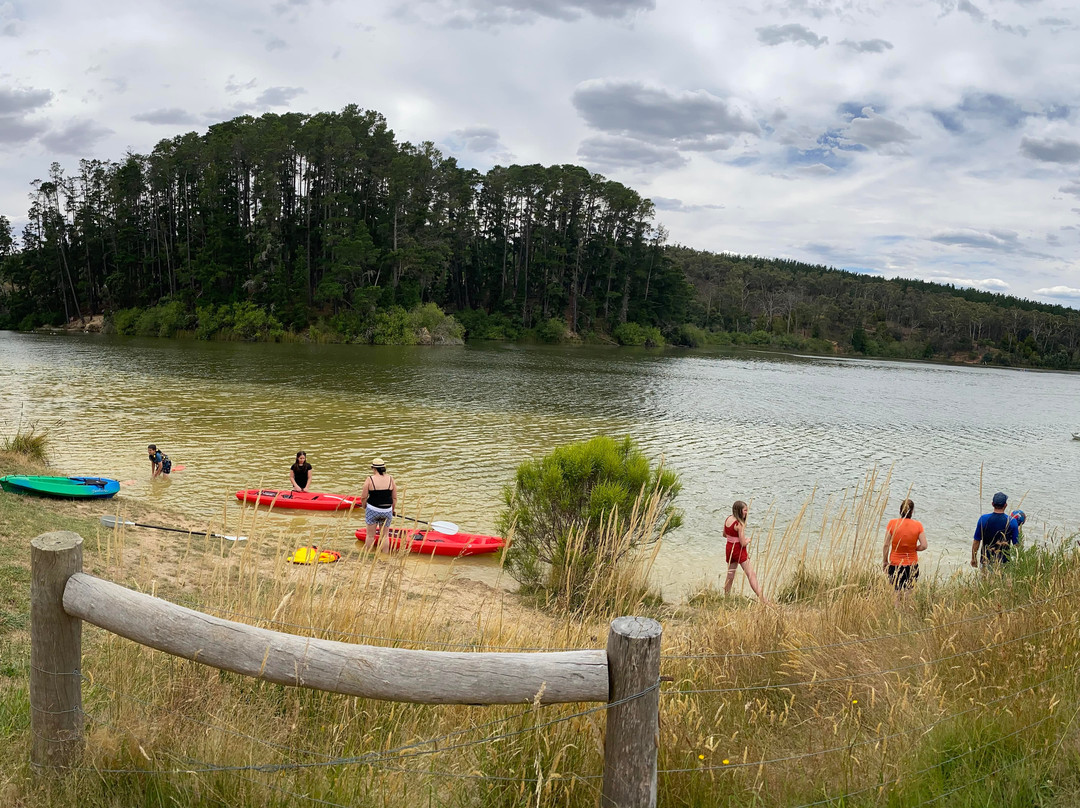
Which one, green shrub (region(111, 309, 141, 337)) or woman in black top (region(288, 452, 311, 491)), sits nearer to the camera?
woman in black top (region(288, 452, 311, 491))

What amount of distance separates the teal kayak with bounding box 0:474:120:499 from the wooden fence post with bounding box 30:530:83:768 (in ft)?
33.4

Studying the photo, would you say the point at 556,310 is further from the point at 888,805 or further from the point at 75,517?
the point at 888,805

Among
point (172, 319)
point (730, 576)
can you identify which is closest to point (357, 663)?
point (730, 576)

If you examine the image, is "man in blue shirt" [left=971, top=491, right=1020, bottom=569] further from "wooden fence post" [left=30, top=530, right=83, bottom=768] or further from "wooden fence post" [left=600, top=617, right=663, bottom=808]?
"wooden fence post" [left=30, top=530, right=83, bottom=768]

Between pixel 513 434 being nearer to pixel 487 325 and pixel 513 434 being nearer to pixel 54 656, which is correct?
pixel 54 656

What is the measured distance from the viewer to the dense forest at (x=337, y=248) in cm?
6562

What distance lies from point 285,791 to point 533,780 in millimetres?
924

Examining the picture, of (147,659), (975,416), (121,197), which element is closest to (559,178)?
(121,197)

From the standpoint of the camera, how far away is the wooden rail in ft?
7.78

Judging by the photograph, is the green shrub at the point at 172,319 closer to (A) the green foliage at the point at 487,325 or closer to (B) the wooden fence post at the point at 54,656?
(A) the green foliage at the point at 487,325

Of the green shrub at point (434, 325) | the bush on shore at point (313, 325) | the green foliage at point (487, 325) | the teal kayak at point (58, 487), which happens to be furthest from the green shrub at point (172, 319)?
the teal kayak at point (58, 487)

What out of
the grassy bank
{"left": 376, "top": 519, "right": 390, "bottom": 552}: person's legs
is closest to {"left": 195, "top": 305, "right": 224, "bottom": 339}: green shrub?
{"left": 376, "top": 519, "right": 390, "bottom": 552}: person's legs

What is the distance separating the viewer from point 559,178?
265 feet

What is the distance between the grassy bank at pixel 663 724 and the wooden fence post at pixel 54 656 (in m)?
0.14
